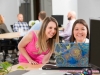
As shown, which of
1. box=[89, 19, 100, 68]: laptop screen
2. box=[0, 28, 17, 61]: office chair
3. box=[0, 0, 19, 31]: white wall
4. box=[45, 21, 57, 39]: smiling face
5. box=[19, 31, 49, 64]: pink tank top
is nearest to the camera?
box=[89, 19, 100, 68]: laptop screen

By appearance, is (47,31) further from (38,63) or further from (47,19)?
(38,63)

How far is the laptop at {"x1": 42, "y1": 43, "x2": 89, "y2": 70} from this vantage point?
2.69 meters

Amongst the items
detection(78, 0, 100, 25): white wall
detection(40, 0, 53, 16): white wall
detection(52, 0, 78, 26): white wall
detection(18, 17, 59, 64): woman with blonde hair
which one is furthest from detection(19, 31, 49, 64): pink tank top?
detection(40, 0, 53, 16): white wall

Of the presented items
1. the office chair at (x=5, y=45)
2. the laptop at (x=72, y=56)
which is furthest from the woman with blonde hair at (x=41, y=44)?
the office chair at (x=5, y=45)

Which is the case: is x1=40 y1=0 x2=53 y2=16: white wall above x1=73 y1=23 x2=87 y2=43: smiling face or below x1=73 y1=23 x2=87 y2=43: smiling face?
above

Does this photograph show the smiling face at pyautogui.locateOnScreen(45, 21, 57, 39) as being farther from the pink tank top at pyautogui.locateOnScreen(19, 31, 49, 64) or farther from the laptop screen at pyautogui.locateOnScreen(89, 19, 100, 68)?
the laptop screen at pyautogui.locateOnScreen(89, 19, 100, 68)

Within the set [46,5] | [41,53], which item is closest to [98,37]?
[41,53]

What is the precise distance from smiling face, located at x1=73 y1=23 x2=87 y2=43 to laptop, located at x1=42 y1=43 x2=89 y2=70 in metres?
0.66

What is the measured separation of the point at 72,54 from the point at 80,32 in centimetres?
71

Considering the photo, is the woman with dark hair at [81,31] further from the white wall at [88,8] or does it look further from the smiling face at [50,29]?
the white wall at [88,8]

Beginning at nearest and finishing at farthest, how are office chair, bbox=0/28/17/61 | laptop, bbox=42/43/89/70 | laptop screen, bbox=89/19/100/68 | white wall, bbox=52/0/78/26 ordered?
1. laptop screen, bbox=89/19/100/68
2. laptop, bbox=42/43/89/70
3. office chair, bbox=0/28/17/61
4. white wall, bbox=52/0/78/26

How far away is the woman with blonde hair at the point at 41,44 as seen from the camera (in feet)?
11.0

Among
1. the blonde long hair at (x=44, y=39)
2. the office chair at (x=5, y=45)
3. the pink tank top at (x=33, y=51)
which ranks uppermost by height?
the blonde long hair at (x=44, y=39)

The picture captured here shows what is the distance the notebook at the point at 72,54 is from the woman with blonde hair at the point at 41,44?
0.61 m
